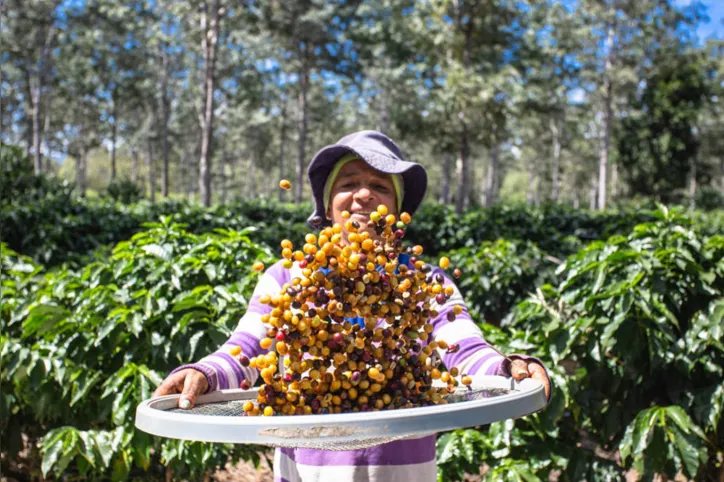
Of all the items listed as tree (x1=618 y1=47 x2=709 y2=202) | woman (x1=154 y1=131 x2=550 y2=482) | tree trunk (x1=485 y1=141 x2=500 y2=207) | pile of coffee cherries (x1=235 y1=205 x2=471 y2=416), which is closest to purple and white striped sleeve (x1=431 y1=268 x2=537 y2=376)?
woman (x1=154 y1=131 x2=550 y2=482)

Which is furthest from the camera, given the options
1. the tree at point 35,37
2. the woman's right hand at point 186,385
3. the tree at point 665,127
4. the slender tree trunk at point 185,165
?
the slender tree trunk at point 185,165

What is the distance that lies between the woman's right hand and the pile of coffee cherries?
17 centimetres

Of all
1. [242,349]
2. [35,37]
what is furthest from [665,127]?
[242,349]

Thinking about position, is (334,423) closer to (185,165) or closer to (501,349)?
(501,349)

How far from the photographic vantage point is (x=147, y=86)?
3916cm

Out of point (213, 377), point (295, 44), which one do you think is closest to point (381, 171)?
point (213, 377)

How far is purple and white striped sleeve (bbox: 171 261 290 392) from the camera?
4.98 feet

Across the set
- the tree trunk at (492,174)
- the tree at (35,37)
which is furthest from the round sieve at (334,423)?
the tree at (35,37)

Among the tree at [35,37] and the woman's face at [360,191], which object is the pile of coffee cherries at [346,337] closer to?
the woman's face at [360,191]

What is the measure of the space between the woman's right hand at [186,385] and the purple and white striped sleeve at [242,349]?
14 millimetres

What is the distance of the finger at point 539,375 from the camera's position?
144cm

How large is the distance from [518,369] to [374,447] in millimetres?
429

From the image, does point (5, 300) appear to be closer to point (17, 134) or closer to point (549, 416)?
point (549, 416)

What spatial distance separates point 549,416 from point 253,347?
5.18ft
